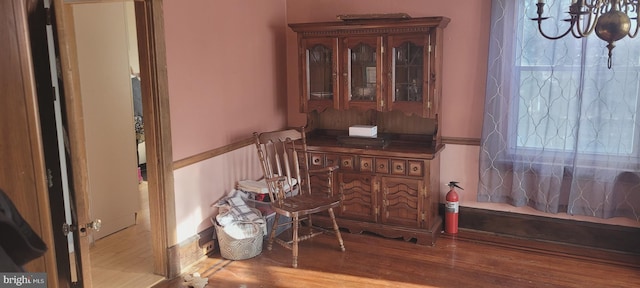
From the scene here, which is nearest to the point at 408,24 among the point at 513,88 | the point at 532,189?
the point at 513,88

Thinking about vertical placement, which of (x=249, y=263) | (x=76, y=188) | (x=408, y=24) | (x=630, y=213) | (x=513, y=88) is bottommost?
(x=249, y=263)

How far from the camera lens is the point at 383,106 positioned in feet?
13.1

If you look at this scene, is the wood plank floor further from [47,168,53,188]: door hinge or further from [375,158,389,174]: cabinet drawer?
[47,168,53,188]: door hinge

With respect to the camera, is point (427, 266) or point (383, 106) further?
point (383, 106)

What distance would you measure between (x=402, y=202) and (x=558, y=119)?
1.30m

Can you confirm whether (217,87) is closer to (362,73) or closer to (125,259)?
(362,73)

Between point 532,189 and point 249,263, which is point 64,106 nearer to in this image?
point 249,263

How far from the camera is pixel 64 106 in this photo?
Result: 200 cm

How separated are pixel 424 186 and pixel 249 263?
1427mm

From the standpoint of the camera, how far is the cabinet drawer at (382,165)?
391cm

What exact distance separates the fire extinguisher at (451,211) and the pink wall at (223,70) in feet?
5.43

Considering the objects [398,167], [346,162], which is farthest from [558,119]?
[346,162]

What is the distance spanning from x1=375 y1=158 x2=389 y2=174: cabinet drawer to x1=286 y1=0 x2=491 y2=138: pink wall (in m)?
0.62

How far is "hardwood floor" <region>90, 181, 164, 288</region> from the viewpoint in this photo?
131 inches
